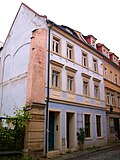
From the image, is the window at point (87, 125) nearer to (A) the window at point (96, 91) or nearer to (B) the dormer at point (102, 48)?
(A) the window at point (96, 91)

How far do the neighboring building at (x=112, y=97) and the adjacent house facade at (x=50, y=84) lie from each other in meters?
1.54

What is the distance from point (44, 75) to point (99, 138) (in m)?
9.04

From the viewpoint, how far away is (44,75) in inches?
552

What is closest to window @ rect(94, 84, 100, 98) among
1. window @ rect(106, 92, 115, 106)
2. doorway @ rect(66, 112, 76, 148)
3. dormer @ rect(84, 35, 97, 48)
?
window @ rect(106, 92, 115, 106)

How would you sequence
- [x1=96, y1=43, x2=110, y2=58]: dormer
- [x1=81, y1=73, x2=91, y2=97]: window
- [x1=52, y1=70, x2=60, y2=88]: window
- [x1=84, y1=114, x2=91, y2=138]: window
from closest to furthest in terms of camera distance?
[x1=52, y1=70, x2=60, y2=88]: window < [x1=84, y1=114, x2=91, y2=138]: window < [x1=81, y1=73, x2=91, y2=97]: window < [x1=96, y1=43, x2=110, y2=58]: dormer

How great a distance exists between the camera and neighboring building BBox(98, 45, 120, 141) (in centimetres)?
2200

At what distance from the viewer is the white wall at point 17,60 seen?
15.5 metres

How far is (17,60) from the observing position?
55.6 ft

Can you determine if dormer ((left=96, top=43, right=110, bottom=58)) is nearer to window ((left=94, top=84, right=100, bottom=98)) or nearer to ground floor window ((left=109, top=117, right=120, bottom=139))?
window ((left=94, top=84, right=100, bottom=98))

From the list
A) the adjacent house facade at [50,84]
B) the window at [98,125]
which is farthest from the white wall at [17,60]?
the window at [98,125]

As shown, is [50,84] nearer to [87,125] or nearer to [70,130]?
[70,130]

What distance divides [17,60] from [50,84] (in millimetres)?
4355

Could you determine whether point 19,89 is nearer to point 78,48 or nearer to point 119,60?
point 78,48

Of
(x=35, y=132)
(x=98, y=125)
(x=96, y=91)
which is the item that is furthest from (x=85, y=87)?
(x=35, y=132)
